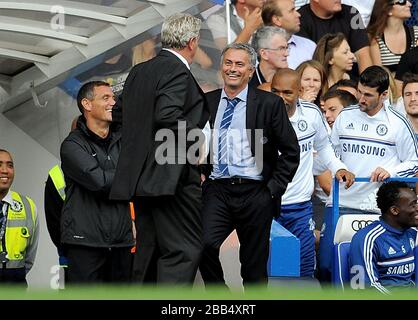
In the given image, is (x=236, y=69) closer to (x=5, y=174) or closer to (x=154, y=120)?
(x=154, y=120)

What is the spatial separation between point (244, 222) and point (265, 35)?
2.29 metres

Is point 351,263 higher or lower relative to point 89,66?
lower

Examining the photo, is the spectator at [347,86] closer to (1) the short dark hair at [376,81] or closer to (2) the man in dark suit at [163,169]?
(1) the short dark hair at [376,81]

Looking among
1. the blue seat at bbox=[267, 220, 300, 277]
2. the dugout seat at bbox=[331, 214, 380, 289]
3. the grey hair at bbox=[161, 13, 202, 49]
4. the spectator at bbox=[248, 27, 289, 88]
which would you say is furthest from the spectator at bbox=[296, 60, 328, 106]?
the grey hair at bbox=[161, 13, 202, 49]

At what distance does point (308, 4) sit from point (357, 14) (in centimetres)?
48

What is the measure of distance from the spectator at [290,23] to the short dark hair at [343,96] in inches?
18.9

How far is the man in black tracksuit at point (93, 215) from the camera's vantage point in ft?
25.8

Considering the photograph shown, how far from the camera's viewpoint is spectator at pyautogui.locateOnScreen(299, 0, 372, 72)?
35.7 ft

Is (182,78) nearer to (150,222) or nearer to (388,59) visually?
(150,222)

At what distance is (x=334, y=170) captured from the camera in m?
9.02

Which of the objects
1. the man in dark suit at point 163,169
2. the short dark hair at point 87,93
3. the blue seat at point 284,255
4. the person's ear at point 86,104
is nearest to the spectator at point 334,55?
the blue seat at point 284,255

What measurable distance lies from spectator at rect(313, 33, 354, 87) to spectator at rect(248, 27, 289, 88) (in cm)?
64
